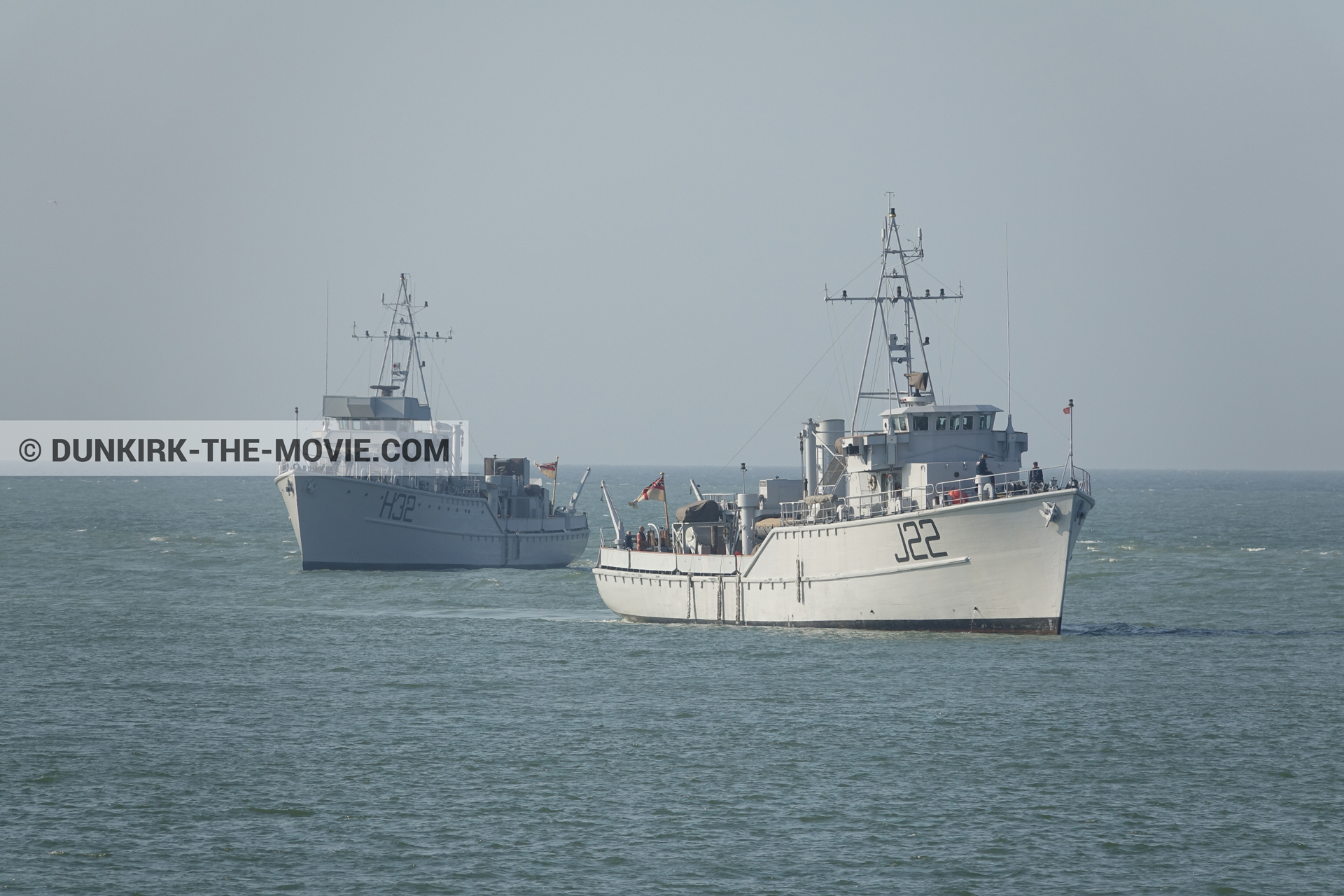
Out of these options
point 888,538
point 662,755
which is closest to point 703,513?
point 888,538

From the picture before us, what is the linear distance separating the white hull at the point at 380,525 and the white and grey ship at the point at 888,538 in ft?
71.1

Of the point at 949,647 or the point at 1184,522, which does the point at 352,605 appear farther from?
the point at 1184,522

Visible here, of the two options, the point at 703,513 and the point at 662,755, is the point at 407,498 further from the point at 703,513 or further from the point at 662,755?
the point at 662,755

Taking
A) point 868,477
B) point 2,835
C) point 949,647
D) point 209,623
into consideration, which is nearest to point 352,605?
point 209,623

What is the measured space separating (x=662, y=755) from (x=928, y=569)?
1559 centimetres

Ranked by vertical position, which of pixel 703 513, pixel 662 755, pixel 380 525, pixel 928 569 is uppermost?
pixel 703 513

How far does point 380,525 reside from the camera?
74562mm

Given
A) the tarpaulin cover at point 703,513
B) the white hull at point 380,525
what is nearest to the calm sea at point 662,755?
the tarpaulin cover at point 703,513

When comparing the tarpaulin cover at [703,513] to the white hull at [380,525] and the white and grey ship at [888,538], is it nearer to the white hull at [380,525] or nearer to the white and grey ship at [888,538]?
the white and grey ship at [888,538]

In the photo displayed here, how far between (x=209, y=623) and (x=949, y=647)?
2808 centimetres

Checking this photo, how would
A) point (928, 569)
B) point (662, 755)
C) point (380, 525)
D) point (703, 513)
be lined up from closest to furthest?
point (662, 755)
point (928, 569)
point (703, 513)
point (380, 525)

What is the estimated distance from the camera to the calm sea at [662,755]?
22.1 m

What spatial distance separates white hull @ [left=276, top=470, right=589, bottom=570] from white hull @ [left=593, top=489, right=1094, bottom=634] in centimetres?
3123

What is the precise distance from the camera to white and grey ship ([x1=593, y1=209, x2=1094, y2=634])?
136ft
